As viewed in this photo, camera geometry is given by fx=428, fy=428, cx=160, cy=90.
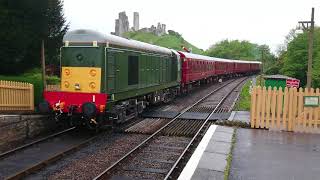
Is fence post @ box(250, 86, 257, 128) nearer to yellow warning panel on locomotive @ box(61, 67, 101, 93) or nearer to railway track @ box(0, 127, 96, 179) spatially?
yellow warning panel on locomotive @ box(61, 67, 101, 93)

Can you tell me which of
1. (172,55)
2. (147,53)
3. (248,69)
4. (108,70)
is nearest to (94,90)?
Result: (108,70)

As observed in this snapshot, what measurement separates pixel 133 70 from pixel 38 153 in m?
6.02

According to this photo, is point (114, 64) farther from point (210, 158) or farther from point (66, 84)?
point (210, 158)

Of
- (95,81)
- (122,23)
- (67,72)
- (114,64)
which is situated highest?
(122,23)

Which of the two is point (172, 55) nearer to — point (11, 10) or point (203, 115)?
point (203, 115)

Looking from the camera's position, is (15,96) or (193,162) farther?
(15,96)

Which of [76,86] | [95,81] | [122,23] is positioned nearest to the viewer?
[95,81]

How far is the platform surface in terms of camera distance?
8.67m

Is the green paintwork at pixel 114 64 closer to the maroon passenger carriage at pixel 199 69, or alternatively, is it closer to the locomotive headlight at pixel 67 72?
the locomotive headlight at pixel 67 72

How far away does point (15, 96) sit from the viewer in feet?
53.9

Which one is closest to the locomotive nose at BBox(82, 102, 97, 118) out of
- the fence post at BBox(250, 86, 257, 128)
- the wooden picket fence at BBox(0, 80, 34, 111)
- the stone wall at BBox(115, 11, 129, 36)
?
the wooden picket fence at BBox(0, 80, 34, 111)

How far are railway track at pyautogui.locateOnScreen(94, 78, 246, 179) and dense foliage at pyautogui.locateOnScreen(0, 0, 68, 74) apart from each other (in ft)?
26.2

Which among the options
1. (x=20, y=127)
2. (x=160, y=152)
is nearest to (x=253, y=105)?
(x=160, y=152)

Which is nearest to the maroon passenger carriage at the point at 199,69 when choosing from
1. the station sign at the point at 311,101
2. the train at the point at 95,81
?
the train at the point at 95,81
